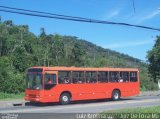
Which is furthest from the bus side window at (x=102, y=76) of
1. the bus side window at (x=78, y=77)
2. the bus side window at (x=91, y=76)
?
the bus side window at (x=78, y=77)

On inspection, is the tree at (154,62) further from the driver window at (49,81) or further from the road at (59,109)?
the driver window at (49,81)

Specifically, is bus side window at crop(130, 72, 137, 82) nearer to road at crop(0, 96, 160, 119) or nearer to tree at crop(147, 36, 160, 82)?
road at crop(0, 96, 160, 119)

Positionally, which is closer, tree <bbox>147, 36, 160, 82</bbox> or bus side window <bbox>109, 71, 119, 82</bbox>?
bus side window <bbox>109, 71, 119, 82</bbox>

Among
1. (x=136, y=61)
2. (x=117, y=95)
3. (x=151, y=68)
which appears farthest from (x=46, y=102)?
(x=136, y=61)

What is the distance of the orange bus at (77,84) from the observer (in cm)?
2695

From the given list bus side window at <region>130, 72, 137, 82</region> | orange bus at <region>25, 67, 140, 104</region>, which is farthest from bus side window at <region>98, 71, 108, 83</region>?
bus side window at <region>130, 72, 137, 82</region>

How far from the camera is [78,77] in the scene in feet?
95.1

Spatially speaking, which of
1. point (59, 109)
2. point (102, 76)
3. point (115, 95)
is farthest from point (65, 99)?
point (115, 95)

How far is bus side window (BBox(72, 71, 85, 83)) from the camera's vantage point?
1128 inches

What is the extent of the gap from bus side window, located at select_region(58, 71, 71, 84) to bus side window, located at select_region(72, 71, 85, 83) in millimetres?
447

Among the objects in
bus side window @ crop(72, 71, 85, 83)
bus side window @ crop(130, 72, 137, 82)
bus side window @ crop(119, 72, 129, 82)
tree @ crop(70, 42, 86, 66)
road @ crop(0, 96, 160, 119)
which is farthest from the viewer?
tree @ crop(70, 42, 86, 66)

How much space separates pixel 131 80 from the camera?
108 feet

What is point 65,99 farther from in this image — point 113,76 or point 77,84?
point 113,76

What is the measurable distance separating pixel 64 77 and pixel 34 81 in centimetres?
220
